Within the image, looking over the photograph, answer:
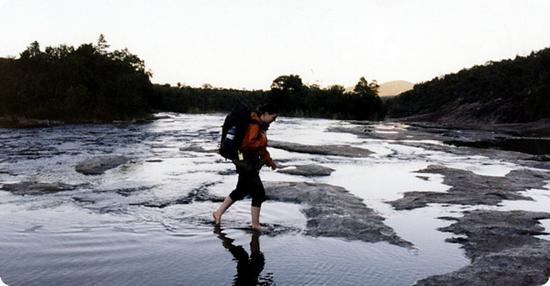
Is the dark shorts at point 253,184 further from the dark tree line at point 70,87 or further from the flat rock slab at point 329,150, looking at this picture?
the dark tree line at point 70,87

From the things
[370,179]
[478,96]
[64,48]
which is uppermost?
[64,48]

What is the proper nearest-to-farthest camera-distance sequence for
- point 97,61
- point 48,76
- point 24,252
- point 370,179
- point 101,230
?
point 24,252
point 101,230
point 370,179
point 48,76
point 97,61

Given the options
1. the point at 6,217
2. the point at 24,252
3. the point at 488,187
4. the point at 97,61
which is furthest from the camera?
the point at 97,61

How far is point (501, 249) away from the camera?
6.88 metres

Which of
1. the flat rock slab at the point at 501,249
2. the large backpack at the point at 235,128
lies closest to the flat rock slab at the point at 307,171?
the flat rock slab at the point at 501,249

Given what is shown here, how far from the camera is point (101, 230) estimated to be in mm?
7641

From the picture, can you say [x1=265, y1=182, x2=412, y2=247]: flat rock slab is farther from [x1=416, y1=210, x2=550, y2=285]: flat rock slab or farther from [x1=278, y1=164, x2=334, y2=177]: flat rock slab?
[x1=278, y1=164, x2=334, y2=177]: flat rock slab

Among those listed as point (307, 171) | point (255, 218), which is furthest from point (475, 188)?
point (255, 218)

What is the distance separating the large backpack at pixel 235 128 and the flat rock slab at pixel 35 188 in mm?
5657

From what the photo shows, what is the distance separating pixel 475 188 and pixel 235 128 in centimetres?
754

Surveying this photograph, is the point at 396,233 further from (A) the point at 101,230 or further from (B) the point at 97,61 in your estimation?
(B) the point at 97,61

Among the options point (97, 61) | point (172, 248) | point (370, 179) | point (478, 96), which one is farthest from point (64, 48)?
point (172, 248)

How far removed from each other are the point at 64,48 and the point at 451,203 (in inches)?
2994

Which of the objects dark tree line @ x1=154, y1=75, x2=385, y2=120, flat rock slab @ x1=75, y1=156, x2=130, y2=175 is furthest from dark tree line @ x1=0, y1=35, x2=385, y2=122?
flat rock slab @ x1=75, y1=156, x2=130, y2=175
